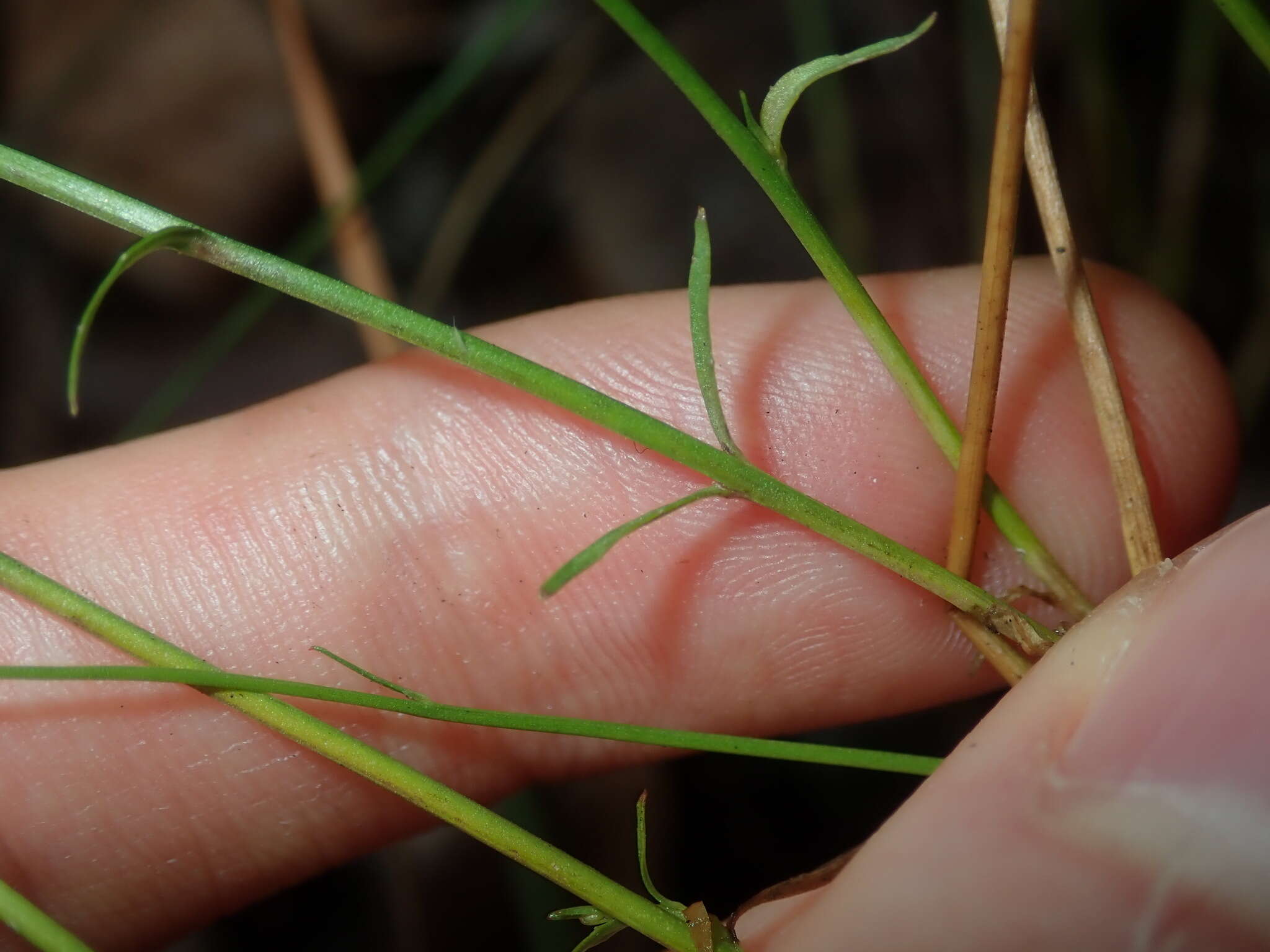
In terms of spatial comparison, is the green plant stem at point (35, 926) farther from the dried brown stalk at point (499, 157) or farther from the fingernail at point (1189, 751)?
the dried brown stalk at point (499, 157)

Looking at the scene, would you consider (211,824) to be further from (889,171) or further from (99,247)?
(889,171)

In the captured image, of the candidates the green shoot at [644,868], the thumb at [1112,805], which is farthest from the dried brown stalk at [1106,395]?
the green shoot at [644,868]

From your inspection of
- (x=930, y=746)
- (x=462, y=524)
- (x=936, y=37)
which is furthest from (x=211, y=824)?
(x=936, y=37)

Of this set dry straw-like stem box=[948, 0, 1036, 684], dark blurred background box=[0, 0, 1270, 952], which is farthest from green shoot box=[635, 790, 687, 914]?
dark blurred background box=[0, 0, 1270, 952]

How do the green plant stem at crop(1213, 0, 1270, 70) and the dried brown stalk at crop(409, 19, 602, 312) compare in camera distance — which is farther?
the dried brown stalk at crop(409, 19, 602, 312)

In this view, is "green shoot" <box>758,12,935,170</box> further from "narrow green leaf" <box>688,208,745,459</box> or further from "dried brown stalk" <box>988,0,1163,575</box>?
"dried brown stalk" <box>988,0,1163,575</box>

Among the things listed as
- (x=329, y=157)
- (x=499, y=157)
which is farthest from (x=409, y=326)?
(x=499, y=157)
